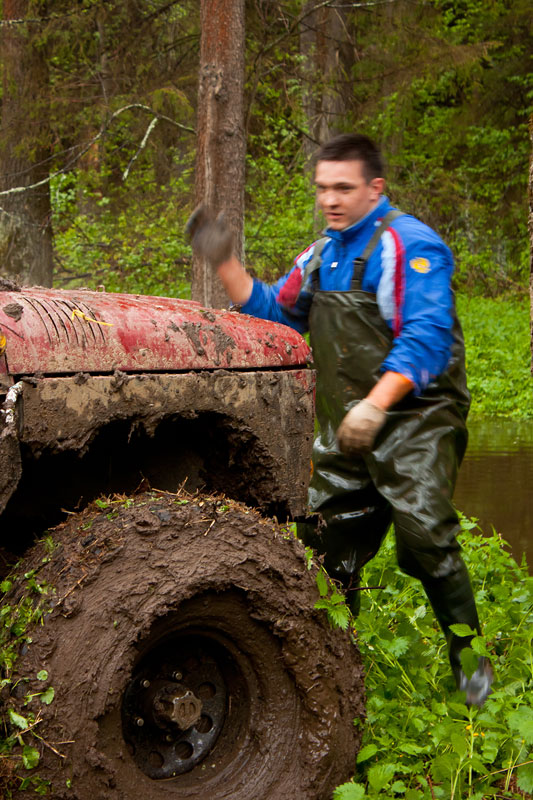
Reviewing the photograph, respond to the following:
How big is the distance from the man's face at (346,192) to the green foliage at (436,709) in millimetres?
1430

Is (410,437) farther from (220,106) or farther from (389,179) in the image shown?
(389,179)

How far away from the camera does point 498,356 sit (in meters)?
13.8

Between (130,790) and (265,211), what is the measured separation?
642 inches

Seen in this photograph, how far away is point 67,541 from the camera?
241cm

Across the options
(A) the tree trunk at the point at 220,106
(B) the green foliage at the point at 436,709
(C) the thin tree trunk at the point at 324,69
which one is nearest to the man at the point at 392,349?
(B) the green foliage at the point at 436,709

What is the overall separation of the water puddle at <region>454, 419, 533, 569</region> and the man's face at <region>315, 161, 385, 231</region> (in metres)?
2.67

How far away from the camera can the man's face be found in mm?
3078

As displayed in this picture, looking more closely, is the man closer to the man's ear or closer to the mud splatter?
the man's ear

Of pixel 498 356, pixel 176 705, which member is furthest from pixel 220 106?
pixel 176 705

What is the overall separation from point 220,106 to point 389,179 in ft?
28.4

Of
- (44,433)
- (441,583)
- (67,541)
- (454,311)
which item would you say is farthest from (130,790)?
(454,311)

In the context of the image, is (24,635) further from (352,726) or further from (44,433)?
(352,726)

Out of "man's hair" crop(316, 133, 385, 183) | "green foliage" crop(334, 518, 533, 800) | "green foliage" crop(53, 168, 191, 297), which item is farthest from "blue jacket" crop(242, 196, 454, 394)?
"green foliage" crop(53, 168, 191, 297)

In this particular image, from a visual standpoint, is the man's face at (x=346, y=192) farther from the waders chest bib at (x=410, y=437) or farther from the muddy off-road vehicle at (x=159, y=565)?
the muddy off-road vehicle at (x=159, y=565)
